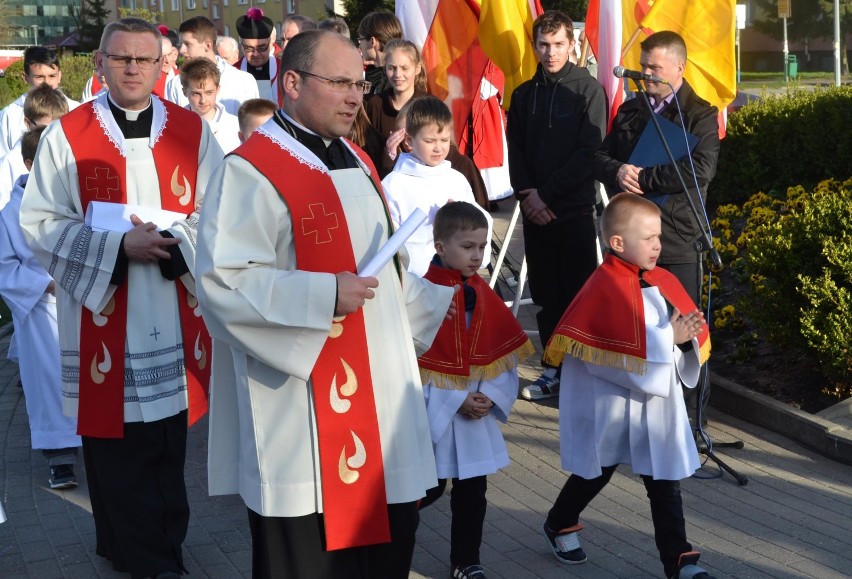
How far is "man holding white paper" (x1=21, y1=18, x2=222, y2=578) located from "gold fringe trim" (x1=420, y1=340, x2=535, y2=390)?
1058mm

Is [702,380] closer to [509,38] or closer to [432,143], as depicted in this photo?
[432,143]

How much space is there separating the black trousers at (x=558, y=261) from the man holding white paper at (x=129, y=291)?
122 inches

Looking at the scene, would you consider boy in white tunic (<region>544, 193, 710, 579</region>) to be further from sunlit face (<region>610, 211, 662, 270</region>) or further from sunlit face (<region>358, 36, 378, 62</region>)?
sunlit face (<region>358, 36, 378, 62</region>)

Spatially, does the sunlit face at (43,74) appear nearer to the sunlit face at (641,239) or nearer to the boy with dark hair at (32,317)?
the boy with dark hair at (32,317)

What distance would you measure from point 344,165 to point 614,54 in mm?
4470

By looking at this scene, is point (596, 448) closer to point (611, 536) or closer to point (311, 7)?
point (611, 536)

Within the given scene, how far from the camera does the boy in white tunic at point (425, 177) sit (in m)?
6.25

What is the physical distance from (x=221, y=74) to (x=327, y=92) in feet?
19.1

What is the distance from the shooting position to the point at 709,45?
7633 millimetres

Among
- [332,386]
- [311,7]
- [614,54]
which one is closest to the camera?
[332,386]

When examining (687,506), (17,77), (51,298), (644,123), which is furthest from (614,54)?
(17,77)

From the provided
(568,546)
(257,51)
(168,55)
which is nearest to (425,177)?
(568,546)

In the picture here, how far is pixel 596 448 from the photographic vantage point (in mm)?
4895

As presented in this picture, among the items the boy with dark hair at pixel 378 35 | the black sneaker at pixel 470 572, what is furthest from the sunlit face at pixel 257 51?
the black sneaker at pixel 470 572
